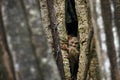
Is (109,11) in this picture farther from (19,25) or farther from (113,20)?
(19,25)

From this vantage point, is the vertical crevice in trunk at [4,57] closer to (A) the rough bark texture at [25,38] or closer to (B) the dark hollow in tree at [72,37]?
(A) the rough bark texture at [25,38]

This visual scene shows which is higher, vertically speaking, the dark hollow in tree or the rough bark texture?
the rough bark texture

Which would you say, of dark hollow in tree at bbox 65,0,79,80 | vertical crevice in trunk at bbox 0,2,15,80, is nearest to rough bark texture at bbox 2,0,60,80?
vertical crevice in trunk at bbox 0,2,15,80

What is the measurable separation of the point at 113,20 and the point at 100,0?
10 cm

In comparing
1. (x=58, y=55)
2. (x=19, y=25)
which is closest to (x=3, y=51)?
(x=19, y=25)

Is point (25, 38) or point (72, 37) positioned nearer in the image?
point (25, 38)

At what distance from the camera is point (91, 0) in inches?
73.9

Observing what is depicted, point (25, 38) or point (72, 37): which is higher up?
point (25, 38)

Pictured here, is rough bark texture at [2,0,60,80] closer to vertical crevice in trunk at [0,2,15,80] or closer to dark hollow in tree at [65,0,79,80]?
vertical crevice in trunk at [0,2,15,80]

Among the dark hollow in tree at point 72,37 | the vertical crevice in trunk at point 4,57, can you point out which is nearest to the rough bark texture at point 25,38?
the vertical crevice in trunk at point 4,57

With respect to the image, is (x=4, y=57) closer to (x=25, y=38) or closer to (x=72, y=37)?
(x=25, y=38)

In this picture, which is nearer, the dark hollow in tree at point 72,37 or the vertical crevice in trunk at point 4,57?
the vertical crevice in trunk at point 4,57

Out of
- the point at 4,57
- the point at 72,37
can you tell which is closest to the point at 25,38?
the point at 4,57

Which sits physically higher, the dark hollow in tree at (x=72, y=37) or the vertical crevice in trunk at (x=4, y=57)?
the vertical crevice in trunk at (x=4, y=57)
